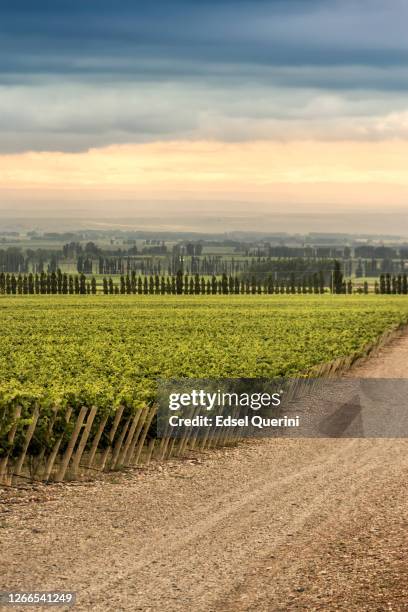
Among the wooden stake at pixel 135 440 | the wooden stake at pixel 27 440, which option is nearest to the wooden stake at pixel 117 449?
the wooden stake at pixel 135 440

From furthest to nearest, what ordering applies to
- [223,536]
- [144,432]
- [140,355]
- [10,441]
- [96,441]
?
[140,355] < [144,432] < [96,441] < [10,441] < [223,536]

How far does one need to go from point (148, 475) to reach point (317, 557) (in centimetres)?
687

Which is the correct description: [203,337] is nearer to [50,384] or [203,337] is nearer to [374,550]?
[50,384]

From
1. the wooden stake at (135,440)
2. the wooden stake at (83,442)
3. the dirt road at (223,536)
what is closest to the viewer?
the dirt road at (223,536)

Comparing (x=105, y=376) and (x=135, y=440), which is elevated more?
(x=105, y=376)

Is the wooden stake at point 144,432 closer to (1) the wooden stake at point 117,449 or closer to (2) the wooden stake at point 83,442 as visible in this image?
(1) the wooden stake at point 117,449

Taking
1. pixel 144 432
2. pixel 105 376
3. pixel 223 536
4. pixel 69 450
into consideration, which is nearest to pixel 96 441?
pixel 69 450

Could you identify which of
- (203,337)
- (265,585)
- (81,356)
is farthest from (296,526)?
(203,337)

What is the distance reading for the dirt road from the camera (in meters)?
13.6

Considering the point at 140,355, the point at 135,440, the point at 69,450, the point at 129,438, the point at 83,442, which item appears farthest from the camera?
the point at 140,355

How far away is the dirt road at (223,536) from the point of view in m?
13.6

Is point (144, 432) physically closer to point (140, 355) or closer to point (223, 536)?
point (223, 536)

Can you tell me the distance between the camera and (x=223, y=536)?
1641 centimetres

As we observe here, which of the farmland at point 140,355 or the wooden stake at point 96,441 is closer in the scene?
the wooden stake at point 96,441
